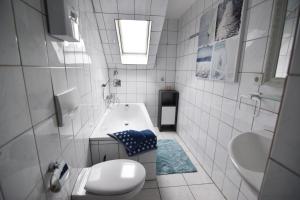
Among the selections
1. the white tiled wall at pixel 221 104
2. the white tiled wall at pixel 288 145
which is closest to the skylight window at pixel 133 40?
the white tiled wall at pixel 221 104

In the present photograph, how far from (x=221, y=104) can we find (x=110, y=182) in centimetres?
135

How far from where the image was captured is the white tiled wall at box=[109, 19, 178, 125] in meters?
2.90

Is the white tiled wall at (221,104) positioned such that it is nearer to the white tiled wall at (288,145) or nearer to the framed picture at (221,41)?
the framed picture at (221,41)

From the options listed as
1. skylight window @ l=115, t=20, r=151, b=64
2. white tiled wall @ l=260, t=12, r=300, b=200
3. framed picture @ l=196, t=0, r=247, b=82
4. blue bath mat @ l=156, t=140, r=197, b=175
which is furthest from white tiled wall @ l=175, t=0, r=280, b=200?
white tiled wall @ l=260, t=12, r=300, b=200

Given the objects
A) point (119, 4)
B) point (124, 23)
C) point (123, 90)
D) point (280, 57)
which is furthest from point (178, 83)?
point (280, 57)

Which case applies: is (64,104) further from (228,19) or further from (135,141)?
(228,19)

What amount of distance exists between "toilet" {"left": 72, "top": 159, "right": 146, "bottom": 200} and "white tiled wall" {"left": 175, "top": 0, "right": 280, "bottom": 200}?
3.13 ft

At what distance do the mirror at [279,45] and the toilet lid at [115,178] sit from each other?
121 cm

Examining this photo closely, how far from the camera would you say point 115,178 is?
43.7 inches

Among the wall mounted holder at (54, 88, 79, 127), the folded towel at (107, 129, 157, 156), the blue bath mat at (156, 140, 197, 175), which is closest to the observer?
the wall mounted holder at (54, 88, 79, 127)

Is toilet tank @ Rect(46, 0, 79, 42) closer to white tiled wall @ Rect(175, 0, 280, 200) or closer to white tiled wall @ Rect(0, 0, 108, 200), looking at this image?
white tiled wall @ Rect(0, 0, 108, 200)

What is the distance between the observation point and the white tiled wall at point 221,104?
1.09m

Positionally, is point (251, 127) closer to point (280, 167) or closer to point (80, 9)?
point (280, 167)

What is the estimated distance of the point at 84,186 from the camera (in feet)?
3.46
